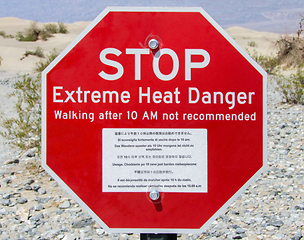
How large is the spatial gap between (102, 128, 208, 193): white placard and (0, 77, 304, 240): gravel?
2.02 m

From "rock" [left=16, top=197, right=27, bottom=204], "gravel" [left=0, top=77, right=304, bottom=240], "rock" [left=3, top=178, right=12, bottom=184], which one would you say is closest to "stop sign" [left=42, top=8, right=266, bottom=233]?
"gravel" [left=0, top=77, right=304, bottom=240]

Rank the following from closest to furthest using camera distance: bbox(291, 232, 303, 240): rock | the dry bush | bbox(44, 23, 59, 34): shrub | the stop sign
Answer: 1. the stop sign
2. bbox(291, 232, 303, 240): rock
3. the dry bush
4. bbox(44, 23, 59, 34): shrub

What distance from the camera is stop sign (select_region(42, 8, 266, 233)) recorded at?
1443mm

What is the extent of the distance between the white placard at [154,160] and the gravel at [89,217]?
202 centimetres

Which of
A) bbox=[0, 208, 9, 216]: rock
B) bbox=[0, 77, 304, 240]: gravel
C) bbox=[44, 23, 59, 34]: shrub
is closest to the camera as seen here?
bbox=[0, 77, 304, 240]: gravel

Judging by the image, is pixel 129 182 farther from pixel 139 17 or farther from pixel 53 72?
pixel 139 17

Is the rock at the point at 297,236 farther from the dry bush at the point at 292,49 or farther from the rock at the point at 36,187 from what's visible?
the dry bush at the point at 292,49

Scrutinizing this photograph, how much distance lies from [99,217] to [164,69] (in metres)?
0.66

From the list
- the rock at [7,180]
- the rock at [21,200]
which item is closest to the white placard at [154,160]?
the rock at [21,200]

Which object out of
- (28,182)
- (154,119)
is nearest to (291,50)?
(28,182)

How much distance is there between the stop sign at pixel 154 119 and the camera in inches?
56.8

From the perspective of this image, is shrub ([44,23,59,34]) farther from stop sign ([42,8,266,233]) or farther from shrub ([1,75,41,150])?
stop sign ([42,8,266,233])

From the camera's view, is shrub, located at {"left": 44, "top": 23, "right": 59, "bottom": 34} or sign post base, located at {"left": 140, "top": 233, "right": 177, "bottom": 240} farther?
shrub, located at {"left": 44, "top": 23, "right": 59, "bottom": 34}

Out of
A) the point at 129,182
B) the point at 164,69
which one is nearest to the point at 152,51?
the point at 164,69
